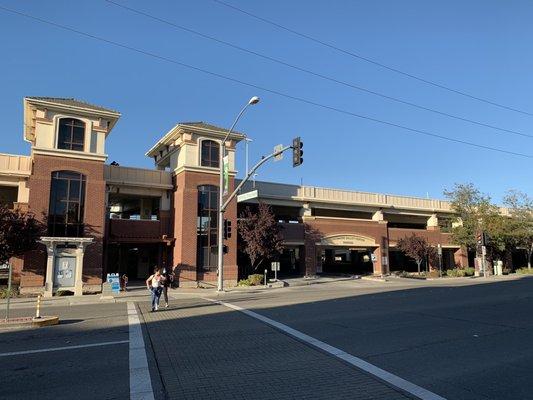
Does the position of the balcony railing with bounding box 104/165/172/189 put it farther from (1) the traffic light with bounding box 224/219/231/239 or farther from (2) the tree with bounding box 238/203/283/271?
(1) the traffic light with bounding box 224/219/231/239

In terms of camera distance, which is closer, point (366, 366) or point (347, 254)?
point (366, 366)

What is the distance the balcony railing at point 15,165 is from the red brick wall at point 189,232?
1055cm

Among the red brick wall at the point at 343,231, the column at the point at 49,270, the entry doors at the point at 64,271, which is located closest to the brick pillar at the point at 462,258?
the red brick wall at the point at 343,231

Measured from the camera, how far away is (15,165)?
30.0 meters

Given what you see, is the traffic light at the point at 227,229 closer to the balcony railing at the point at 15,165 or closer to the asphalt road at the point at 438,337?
the asphalt road at the point at 438,337

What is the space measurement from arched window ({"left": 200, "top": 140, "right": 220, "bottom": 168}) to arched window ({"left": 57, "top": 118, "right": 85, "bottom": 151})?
9.01 m

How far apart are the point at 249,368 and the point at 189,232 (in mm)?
26917

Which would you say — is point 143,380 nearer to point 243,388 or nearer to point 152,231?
point 243,388

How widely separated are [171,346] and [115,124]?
2630 cm

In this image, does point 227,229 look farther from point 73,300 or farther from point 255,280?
point 73,300

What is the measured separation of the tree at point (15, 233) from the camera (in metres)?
25.0

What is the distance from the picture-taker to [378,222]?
49031 mm

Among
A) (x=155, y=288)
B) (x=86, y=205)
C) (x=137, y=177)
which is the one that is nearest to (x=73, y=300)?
(x=86, y=205)

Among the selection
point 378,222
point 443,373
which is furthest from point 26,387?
→ point 378,222
